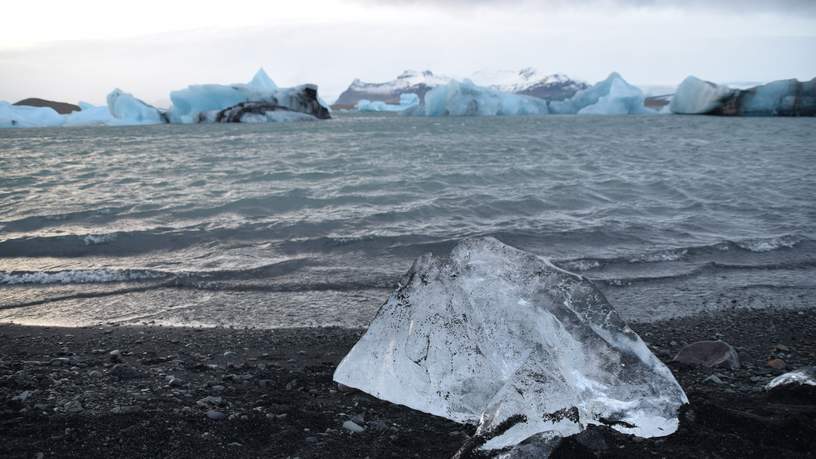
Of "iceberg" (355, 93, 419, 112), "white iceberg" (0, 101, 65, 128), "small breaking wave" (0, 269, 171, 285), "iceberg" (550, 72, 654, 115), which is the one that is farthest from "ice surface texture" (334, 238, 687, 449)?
"iceberg" (355, 93, 419, 112)

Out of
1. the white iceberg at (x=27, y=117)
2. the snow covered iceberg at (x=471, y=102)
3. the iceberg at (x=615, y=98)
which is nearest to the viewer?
the white iceberg at (x=27, y=117)

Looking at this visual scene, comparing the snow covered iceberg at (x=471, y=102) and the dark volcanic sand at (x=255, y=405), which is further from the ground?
the snow covered iceberg at (x=471, y=102)

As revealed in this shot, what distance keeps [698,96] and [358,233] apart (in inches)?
1593

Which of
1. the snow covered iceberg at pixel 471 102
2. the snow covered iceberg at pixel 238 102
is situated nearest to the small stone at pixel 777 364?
the snow covered iceberg at pixel 471 102

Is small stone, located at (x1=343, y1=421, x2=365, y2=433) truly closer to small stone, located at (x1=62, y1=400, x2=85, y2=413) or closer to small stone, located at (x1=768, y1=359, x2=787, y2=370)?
Answer: small stone, located at (x1=62, y1=400, x2=85, y2=413)

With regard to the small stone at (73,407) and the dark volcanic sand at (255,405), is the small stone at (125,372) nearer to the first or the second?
the dark volcanic sand at (255,405)

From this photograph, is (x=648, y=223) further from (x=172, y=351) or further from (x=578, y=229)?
(x=172, y=351)

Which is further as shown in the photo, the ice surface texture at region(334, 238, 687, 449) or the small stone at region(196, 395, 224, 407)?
the small stone at region(196, 395, 224, 407)

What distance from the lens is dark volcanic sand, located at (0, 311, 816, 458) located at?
2.09m

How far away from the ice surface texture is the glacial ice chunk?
4211cm

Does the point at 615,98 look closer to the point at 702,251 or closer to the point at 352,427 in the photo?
the point at 702,251

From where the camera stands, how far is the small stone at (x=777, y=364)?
3055 mm

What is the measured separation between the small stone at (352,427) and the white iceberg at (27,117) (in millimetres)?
48259

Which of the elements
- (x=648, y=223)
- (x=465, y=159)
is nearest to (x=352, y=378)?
(x=648, y=223)
